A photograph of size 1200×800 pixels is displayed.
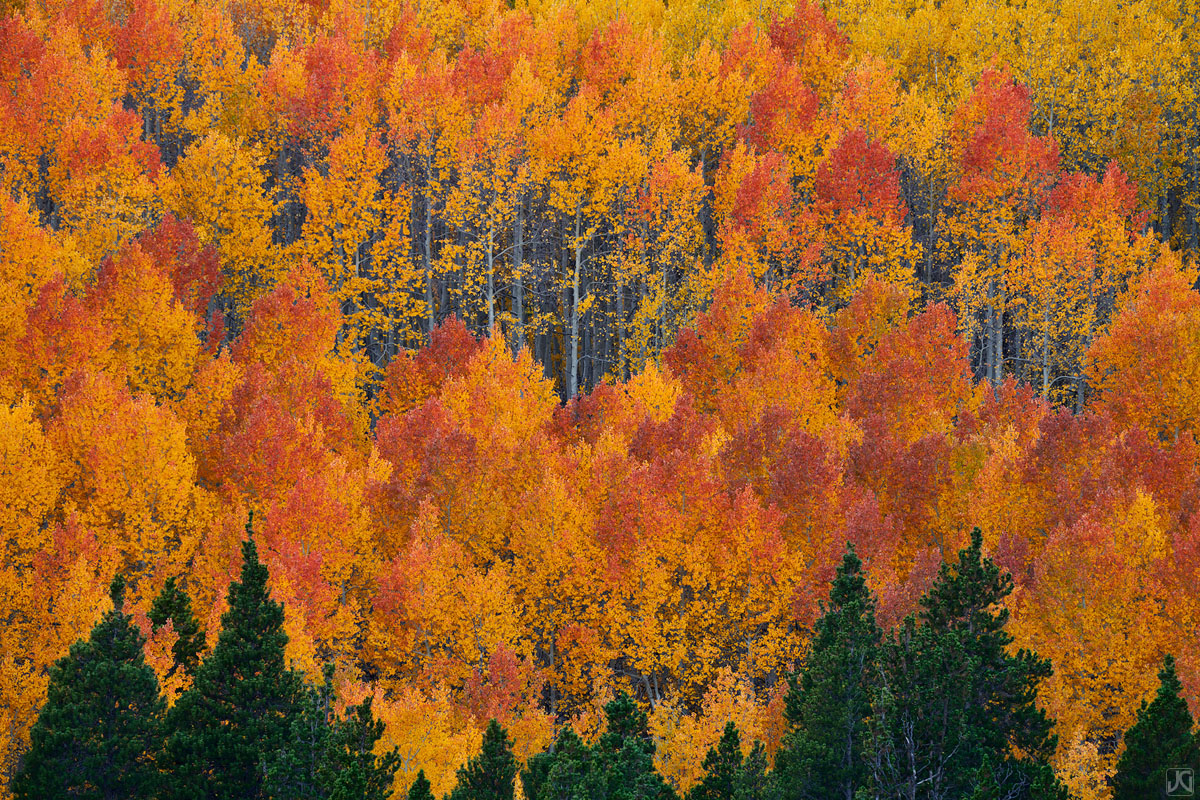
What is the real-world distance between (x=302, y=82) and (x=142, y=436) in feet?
116

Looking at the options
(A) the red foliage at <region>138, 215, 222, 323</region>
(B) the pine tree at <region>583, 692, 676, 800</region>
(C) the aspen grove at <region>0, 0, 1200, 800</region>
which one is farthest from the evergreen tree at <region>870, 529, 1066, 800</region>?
(A) the red foliage at <region>138, 215, 222, 323</region>

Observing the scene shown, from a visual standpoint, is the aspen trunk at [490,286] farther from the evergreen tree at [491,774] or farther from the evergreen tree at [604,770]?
the evergreen tree at [491,774]

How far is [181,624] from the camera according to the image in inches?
1779

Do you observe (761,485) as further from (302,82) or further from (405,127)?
(302,82)

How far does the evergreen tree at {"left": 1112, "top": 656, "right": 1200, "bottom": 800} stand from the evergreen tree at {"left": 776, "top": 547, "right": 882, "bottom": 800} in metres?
7.09

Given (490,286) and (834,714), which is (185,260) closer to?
(490,286)

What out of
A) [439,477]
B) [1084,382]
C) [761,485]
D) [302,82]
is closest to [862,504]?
[761,485]

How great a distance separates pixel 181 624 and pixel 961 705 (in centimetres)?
2601

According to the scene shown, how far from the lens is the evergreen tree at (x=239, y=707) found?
36688 mm

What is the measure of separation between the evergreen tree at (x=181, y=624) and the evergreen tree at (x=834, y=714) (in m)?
20.1

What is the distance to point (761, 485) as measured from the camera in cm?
6322

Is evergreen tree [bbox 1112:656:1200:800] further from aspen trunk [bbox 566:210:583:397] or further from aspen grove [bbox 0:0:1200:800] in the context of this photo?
aspen trunk [bbox 566:210:583:397]

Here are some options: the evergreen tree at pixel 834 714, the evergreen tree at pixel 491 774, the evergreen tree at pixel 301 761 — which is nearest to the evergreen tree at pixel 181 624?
the evergreen tree at pixel 301 761

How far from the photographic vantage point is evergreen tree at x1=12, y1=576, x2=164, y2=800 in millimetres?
36125
